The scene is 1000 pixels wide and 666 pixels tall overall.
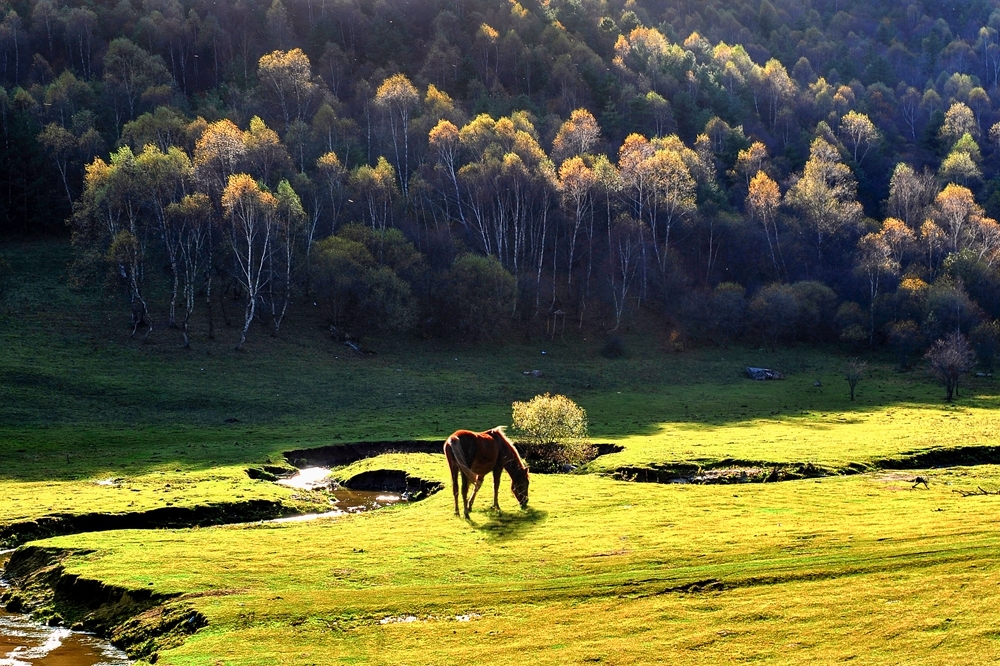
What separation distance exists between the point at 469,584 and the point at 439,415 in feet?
132

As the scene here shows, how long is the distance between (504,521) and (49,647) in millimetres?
15111

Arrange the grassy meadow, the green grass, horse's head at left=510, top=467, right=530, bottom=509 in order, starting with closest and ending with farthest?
the green grass
the grassy meadow
horse's head at left=510, top=467, right=530, bottom=509

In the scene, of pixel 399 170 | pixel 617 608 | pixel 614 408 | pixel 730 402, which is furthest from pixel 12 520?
pixel 399 170

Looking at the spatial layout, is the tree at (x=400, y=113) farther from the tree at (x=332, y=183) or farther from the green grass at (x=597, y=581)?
the green grass at (x=597, y=581)

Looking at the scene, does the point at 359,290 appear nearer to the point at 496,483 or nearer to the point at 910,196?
the point at 496,483

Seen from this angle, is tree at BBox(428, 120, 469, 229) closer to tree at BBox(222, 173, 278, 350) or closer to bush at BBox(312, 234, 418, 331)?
bush at BBox(312, 234, 418, 331)

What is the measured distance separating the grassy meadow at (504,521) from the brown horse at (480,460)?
1143 mm

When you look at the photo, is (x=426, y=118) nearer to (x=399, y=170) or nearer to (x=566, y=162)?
(x=399, y=170)

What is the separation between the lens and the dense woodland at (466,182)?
292 ft

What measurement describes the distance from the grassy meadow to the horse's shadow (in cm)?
18

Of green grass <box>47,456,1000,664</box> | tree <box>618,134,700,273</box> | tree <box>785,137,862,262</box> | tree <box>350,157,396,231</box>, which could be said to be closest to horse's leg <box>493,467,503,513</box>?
green grass <box>47,456,1000,664</box>

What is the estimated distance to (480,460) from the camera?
112 ft

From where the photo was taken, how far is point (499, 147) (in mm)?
108812

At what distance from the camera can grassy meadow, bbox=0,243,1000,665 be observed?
68.3 feet
